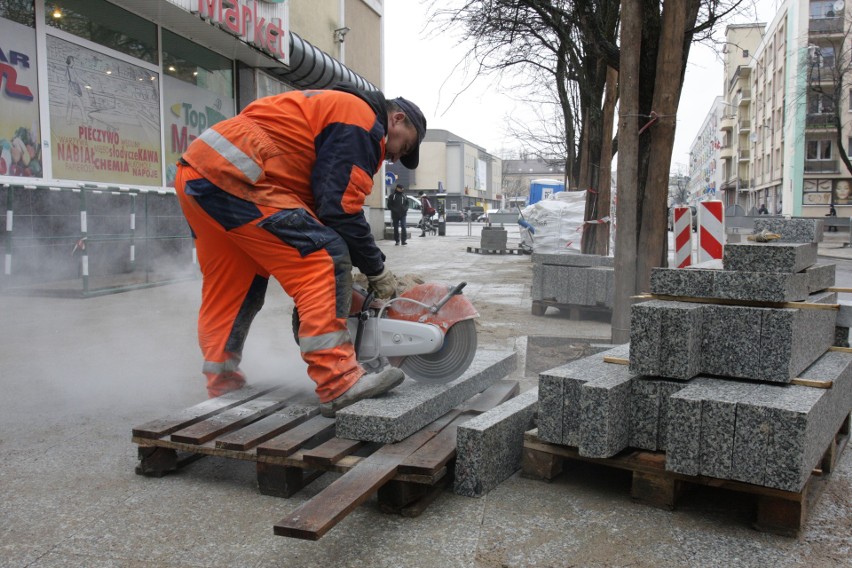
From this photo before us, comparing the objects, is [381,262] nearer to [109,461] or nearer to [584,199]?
[109,461]

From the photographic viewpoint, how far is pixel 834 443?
3.12 metres

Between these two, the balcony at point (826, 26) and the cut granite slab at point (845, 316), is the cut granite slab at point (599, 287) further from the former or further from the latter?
the balcony at point (826, 26)

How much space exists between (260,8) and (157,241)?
5.32 m

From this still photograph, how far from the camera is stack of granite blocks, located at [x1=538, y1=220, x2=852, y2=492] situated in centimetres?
247

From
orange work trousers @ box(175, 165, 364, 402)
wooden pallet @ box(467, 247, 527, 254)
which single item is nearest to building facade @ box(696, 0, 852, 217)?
wooden pallet @ box(467, 247, 527, 254)

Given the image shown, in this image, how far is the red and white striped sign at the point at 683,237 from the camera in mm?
6688

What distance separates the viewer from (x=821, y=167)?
54438mm

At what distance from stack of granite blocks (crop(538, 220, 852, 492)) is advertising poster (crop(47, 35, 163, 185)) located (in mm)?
9427

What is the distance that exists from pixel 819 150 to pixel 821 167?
159 cm

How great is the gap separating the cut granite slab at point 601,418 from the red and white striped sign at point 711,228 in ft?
13.1

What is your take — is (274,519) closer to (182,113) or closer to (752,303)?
(752,303)

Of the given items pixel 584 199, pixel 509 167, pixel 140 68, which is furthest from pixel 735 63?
pixel 140 68

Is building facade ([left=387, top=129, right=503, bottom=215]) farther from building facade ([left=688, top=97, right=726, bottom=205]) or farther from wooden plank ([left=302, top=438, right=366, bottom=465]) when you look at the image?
wooden plank ([left=302, top=438, right=366, bottom=465])

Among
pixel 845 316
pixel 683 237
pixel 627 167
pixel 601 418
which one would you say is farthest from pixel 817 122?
pixel 601 418
